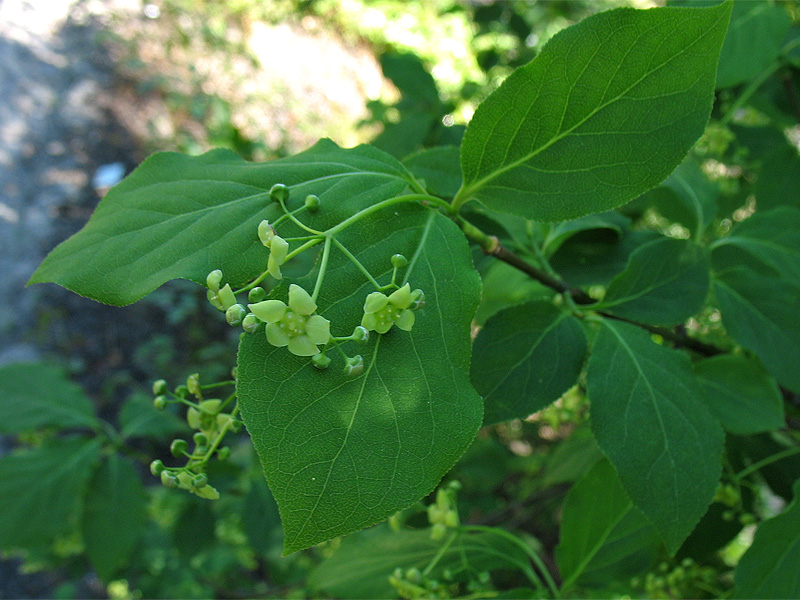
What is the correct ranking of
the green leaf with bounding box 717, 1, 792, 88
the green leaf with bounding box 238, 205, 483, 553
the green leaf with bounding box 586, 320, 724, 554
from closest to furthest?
the green leaf with bounding box 238, 205, 483, 553 → the green leaf with bounding box 586, 320, 724, 554 → the green leaf with bounding box 717, 1, 792, 88

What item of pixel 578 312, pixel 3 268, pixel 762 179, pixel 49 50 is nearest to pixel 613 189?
pixel 578 312

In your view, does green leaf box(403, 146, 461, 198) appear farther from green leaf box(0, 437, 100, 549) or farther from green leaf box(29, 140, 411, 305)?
green leaf box(0, 437, 100, 549)

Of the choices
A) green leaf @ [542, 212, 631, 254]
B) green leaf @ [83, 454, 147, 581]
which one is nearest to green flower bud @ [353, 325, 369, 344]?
green leaf @ [542, 212, 631, 254]

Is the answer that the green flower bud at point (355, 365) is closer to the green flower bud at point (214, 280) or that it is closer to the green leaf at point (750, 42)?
the green flower bud at point (214, 280)

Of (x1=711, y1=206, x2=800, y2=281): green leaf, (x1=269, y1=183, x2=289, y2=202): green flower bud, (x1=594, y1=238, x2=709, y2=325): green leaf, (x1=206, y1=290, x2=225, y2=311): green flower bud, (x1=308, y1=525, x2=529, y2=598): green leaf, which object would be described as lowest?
(x1=308, y1=525, x2=529, y2=598): green leaf

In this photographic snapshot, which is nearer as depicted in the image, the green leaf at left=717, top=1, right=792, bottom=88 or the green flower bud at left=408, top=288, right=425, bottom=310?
the green flower bud at left=408, top=288, right=425, bottom=310

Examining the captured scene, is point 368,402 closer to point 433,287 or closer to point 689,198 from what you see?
point 433,287
